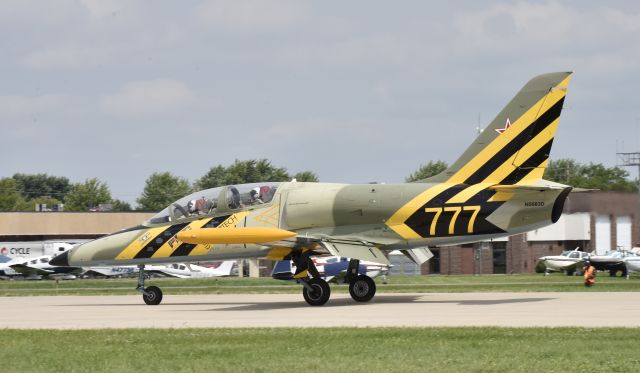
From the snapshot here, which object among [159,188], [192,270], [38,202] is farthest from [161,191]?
[192,270]

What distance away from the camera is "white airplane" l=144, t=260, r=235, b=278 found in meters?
60.8

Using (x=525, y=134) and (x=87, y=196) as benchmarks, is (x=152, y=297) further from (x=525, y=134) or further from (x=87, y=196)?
(x=87, y=196)

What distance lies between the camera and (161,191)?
125938 mm

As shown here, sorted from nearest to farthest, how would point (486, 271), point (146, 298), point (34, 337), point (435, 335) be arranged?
1. point (435, 335)
2. point (34, 337)
3. point (146, 298)
4. point (486, 271)

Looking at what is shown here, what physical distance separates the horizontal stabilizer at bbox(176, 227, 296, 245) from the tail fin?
18.1ft

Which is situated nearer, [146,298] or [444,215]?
[444,215]

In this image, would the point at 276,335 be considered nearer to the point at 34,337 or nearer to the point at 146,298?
the point at 34,337

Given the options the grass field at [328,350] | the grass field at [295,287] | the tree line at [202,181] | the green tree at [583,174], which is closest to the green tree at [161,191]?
the tree line at [202,181]

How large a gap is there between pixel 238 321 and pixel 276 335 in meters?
4.00

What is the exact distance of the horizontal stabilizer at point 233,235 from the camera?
25.8 m

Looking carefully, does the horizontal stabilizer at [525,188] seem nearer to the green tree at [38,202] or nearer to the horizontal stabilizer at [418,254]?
the horizontal stabilizer at [418,254]

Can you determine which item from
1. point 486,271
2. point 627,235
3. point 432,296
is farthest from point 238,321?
point 486,271

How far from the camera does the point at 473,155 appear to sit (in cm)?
2686

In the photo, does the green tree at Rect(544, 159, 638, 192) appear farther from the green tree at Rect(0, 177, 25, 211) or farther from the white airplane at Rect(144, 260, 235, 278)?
the green tree at Rect(0, 177, 25, 211)
